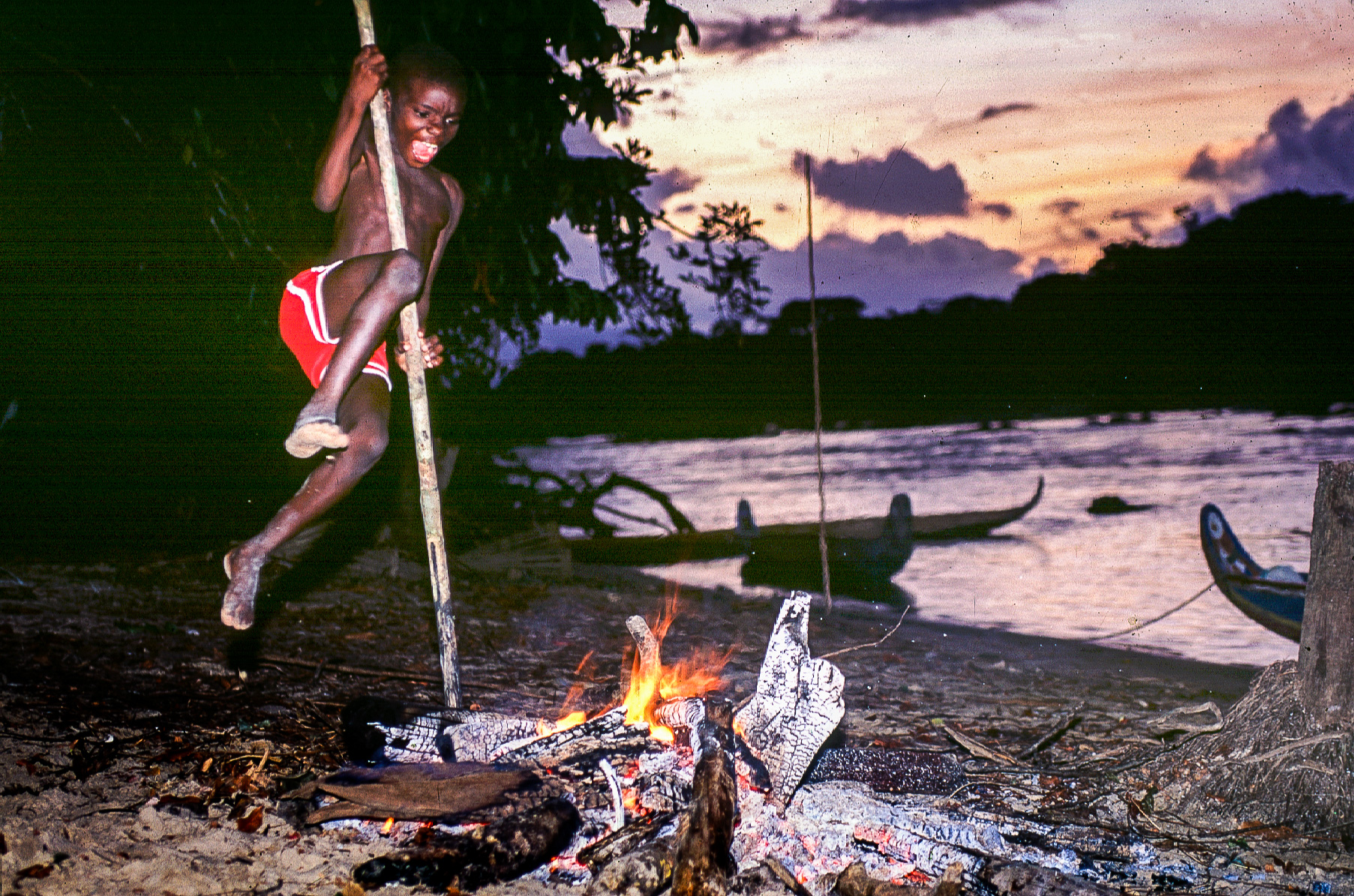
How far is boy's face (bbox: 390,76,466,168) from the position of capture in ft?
11.0

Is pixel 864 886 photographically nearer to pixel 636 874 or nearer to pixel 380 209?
pixel 636 874

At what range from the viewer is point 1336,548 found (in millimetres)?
3723

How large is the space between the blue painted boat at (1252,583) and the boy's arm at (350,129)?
29.5ft

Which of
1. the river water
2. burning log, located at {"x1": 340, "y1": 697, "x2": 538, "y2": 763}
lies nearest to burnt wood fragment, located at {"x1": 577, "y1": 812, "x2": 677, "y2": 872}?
burning log, located at {"x1": 340, "y1": 697, "x2": 538, "y2": 763}

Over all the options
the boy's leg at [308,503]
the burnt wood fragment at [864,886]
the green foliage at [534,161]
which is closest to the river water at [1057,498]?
the green foliage at [534,161]

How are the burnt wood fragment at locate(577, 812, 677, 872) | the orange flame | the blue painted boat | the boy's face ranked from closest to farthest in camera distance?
the burnt wood fragment at locate(577, 812, 677, 872), the boy's face, the orange flame, the blue painted boat

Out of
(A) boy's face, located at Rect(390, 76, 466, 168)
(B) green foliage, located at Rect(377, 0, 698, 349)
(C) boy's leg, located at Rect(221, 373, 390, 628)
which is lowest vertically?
(C) boy's leg, located at Rect(221, 373, 390, 628)

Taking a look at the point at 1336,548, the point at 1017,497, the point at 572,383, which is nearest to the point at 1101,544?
the point at 1017,497

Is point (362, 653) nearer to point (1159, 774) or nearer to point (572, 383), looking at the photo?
point (1159, 774)

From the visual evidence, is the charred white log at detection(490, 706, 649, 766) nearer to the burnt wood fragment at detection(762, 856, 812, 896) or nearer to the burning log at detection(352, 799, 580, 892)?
the burning log at detection(352, 799, 580, 892)

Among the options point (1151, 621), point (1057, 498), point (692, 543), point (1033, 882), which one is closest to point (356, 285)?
point (1033, 882)

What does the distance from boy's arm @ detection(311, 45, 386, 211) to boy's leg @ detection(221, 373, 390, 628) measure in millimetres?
904

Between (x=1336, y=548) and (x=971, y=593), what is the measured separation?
8072 millimetres

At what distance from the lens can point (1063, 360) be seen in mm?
51312
